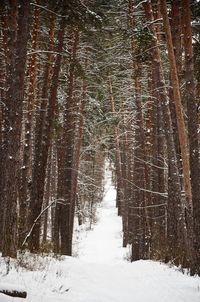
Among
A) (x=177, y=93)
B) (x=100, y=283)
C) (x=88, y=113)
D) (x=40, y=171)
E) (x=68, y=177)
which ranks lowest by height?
(x=100, y=283)

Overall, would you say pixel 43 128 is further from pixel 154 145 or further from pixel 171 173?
pixel 154 145

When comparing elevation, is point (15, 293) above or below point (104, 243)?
above

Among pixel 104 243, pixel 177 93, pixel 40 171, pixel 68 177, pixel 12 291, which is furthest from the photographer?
pixel 104 243

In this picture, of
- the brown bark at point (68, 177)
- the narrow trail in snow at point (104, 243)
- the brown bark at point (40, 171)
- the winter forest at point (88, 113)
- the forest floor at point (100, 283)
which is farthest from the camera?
the narrow trail in snow at point (104, 243)

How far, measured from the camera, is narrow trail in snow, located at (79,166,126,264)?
18053 mm

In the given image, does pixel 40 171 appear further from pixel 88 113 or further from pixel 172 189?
pixel 88 113

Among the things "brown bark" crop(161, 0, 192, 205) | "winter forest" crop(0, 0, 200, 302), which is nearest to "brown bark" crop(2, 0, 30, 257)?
"winter forest" crop(0, 0, 200, 302)

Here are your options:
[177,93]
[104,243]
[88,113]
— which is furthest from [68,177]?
[104,243]

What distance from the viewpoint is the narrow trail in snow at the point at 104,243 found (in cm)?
1805

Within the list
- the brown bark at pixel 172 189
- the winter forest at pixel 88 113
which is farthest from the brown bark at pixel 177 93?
the brown bark at pixel 172 189

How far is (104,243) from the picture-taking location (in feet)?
78.1

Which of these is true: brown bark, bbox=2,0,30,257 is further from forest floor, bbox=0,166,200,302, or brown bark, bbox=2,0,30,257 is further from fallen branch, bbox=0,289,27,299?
fallen branch, bbox=0,289,27,299

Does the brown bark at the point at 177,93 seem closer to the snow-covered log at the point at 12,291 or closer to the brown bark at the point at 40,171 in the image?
the brown bark at the point at 40,171

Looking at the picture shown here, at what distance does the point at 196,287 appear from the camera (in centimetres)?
699
